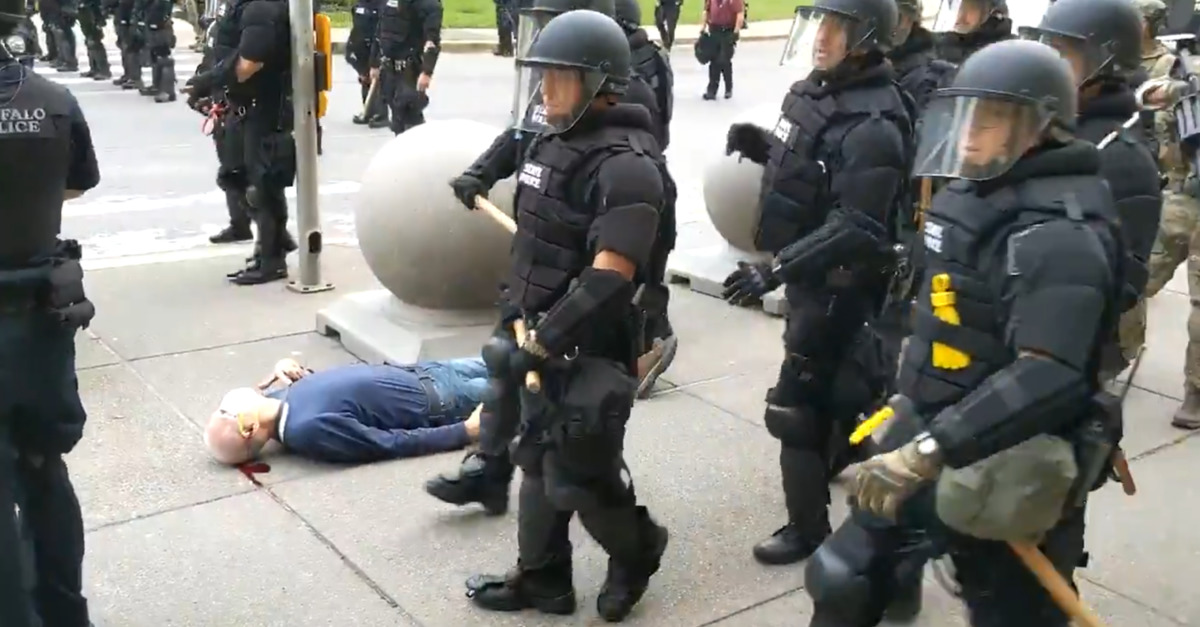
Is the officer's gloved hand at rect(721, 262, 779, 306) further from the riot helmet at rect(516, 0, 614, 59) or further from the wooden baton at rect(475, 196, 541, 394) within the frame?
the riot helmet at rect(516, 0, 614, 59)

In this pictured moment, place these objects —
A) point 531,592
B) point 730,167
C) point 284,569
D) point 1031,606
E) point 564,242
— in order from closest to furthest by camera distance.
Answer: point 1031,606 < point 564,242 < point 531,592 < point 284,569 < point 730,167

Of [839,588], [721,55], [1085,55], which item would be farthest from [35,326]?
[721,55]

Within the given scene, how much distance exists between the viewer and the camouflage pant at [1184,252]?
19.6ft

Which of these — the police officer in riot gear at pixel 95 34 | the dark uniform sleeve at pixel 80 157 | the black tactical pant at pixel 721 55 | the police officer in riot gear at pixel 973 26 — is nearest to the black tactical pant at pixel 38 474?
the dark uniform sleeve at pixel 80 157

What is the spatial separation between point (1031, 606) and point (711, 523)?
76.8 inches

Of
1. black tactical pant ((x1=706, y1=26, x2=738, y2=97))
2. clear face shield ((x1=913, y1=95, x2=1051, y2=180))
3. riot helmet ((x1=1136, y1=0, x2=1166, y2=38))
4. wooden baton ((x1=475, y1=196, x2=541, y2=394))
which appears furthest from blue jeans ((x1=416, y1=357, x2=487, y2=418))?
black tactical pant ((x1=706, y1=26, x2=738, y2=97))

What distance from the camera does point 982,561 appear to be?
3.04m

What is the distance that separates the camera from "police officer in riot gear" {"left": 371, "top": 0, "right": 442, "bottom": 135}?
12875mm

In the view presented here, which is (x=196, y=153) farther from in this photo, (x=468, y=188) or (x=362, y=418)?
(x=468, y=188)

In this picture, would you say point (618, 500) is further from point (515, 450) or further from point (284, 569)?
point (284, 569)

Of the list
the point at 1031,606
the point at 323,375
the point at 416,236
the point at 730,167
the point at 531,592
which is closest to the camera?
the point at 1031,606

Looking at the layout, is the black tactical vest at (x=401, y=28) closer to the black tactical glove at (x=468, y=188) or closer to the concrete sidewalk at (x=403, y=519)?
the concrete sidewalk at (x=403, y=519)

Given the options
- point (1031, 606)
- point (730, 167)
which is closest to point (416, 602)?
point (1031, 606)

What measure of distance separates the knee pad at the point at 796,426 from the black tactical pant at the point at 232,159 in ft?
16.1
